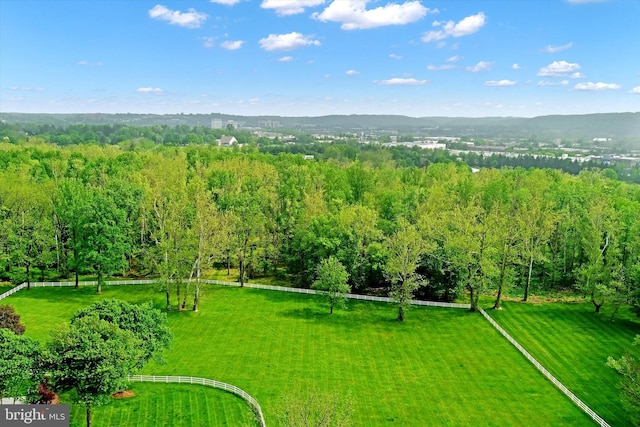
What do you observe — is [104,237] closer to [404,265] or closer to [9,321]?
[9,321]

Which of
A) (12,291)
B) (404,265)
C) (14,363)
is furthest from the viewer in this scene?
(12,291)

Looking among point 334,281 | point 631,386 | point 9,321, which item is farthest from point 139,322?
point 631,386


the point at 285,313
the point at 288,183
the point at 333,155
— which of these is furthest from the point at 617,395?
the point at 333,155

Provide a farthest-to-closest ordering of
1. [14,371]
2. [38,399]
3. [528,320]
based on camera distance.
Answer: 1. [528,320]
2. [38,399]
3. [14,371]

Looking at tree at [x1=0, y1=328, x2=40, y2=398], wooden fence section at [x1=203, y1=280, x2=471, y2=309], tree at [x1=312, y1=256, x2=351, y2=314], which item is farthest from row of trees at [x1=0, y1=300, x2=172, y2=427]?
wooden fence section at [x1=203, y1=280, x2=471, y2=309]

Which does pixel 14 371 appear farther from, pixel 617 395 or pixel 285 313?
pixel 617 395

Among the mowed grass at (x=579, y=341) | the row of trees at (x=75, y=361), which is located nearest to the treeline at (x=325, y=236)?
the mowed grass at (x=579, y=341)
